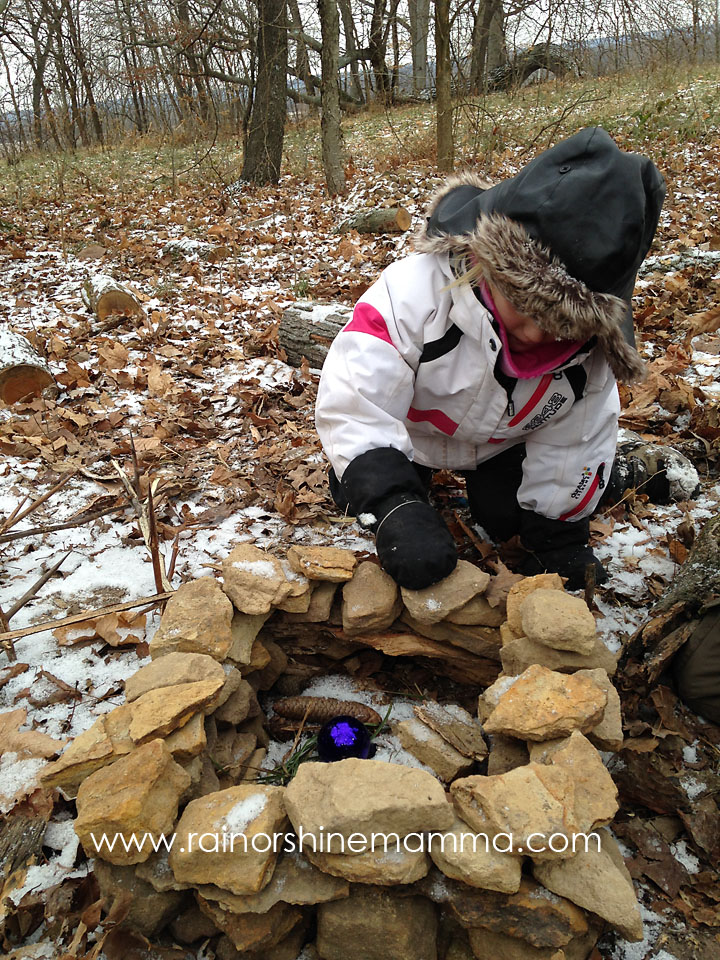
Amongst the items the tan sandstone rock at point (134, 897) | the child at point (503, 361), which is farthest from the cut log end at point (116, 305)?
the tan sandstone rock at point (134, 897)

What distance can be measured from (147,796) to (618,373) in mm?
1741

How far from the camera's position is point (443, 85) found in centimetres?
697

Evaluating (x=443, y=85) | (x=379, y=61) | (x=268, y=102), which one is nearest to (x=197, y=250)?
(x=443, y=85)

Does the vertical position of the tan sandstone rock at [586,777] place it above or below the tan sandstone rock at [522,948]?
above

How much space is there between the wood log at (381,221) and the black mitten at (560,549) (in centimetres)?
534

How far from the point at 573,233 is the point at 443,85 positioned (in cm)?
671

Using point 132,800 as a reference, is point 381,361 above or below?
above

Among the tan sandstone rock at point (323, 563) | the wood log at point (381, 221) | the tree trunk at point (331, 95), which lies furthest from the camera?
the tree trunk at point (331, 95)

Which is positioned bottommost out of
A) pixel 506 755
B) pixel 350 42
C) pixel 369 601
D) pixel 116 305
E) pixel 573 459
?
pixel 506 755

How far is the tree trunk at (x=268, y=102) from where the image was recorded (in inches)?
323

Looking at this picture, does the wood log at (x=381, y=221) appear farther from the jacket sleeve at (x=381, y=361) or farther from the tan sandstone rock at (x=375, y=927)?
the tan sandstone rock at (x=375, y=927)

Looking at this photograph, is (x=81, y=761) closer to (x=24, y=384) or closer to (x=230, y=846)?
(x=230, y=846)

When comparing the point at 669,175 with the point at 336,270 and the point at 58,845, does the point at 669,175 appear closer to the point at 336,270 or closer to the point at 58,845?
the point at 336,270

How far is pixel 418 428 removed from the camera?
93.8 inches
